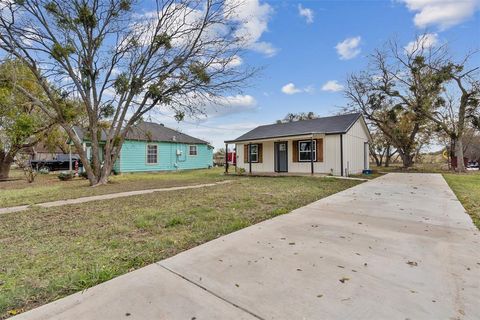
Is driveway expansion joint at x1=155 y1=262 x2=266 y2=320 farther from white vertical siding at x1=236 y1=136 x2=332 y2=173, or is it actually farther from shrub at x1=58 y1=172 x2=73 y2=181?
shrub at x1=58 y1=172 x2=73 y2=181

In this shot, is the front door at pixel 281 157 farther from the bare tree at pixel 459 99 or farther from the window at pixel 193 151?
the bare tree at pixel 459 99

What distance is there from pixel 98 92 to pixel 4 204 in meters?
6.25

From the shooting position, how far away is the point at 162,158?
20156 mm

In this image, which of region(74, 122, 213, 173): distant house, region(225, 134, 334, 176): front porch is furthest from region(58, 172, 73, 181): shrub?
region(225, 134, 334, 176): front porch

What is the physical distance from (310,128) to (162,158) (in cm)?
1134

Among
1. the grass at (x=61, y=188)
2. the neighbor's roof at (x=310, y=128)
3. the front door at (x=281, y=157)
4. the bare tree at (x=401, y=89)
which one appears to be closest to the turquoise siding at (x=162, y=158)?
the grass at (x=61, y=188)

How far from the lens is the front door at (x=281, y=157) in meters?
15.9

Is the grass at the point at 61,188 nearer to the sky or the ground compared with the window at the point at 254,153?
nearer to the ground

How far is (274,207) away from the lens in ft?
18.7

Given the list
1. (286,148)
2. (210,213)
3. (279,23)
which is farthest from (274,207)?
(286,148)

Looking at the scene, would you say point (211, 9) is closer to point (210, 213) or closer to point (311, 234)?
point (210, 213)

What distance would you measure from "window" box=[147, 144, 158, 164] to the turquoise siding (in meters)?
0.21

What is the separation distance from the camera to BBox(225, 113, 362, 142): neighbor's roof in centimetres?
1441

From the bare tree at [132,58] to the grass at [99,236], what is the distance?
6.20 metres
